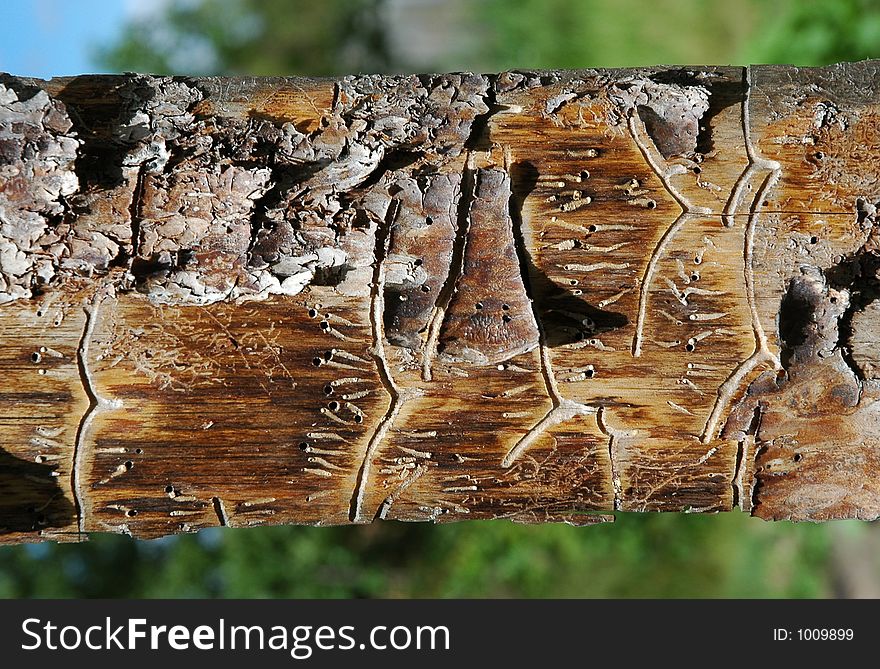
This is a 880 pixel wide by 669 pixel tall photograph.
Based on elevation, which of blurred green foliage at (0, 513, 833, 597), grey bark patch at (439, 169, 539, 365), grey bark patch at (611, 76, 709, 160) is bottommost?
grey bark patch at (439, 169, 539, 365)

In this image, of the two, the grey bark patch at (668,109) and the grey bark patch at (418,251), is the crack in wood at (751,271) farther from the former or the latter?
the grey bark patch at (418,251)

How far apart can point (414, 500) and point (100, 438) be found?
22.6 inches

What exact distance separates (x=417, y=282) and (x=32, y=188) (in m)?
0.64

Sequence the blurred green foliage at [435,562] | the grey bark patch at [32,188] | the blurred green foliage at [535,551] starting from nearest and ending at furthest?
the grey bark patch at [32,188], the blurred green foliage at [535,551], the blurred green foliage at [435,562]

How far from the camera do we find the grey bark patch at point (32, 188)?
1315mm

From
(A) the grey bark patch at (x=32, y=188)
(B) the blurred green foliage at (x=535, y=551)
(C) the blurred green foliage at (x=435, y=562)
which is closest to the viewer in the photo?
(A) the grey bark patch at (x=32, y=188)

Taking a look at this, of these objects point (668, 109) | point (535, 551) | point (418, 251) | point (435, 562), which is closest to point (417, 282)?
point (418, 251)

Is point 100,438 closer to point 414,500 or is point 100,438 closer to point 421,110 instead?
point 414,500

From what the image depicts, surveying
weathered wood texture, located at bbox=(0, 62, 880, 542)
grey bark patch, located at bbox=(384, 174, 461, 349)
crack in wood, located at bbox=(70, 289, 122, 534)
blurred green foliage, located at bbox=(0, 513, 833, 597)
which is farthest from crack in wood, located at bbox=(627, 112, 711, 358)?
blurred green foliage, located at bbox=(0, 513, 833, 597)

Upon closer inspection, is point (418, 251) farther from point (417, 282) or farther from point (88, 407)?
point (88, 407)

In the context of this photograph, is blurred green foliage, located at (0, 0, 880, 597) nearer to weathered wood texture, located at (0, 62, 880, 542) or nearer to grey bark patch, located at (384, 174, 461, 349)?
weathered wood texture, located at (0, 62, 880, 542)

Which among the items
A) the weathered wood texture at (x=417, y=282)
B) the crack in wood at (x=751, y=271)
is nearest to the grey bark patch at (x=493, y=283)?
the weathered wood texture at (x=417, y=282)

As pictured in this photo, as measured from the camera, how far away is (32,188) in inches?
52.2

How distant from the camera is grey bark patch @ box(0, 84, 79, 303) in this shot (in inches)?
51.8
